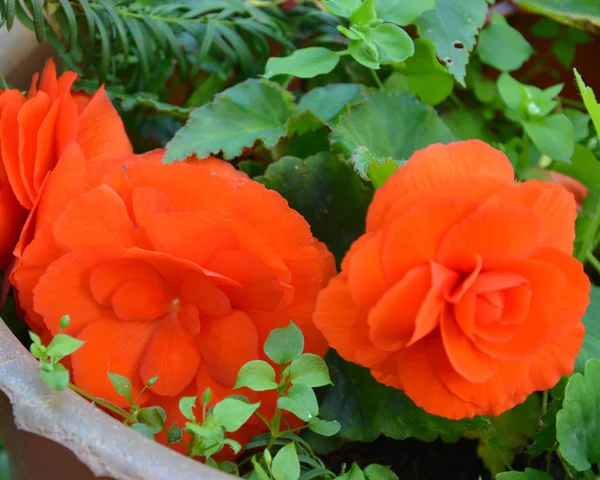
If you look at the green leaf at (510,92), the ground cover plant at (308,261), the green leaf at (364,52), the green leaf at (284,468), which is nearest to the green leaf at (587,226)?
the ground cover plant at (308,261)

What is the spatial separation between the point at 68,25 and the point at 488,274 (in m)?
0.44

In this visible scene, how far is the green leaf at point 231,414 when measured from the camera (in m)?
0.33

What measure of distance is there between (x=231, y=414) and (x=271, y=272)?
0.30 ft

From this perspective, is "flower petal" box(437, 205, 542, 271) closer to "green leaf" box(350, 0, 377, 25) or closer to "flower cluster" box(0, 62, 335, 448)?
"flower cluster" box(0, 62, 335, 448)

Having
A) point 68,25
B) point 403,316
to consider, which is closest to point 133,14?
point 68,25

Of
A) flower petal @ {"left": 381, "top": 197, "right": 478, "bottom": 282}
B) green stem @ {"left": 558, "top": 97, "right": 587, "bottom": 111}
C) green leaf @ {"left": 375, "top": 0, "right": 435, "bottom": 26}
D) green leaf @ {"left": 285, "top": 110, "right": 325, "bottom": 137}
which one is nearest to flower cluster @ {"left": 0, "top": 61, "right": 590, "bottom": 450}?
flower petal @ {"left": 381, "top": 197, "right": 478, "bottom": 282}

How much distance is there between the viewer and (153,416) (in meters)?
0.38

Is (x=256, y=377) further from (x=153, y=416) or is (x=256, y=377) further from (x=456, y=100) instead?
(x=456, y=100)

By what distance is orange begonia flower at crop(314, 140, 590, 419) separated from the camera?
33cm

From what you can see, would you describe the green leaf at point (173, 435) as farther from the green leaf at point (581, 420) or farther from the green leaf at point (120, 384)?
the green leaf at point (581, 420)

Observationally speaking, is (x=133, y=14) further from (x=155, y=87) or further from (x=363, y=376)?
(x=363, y=376)

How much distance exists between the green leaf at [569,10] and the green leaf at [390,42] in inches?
10.3

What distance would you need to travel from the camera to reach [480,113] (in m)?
0.72

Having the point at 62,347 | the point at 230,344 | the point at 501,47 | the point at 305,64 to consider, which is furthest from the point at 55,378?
the point at 501,47
